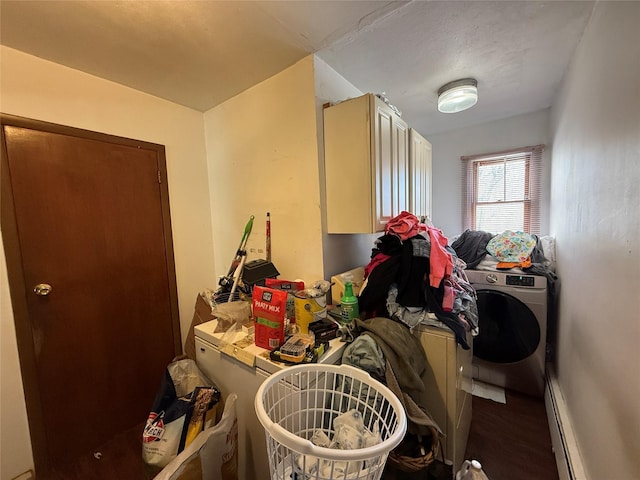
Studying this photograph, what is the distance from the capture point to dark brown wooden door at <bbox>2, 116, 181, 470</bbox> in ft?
4.42

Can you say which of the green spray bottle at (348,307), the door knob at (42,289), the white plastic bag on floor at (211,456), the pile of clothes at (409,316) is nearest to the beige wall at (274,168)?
the green spray bottle at (348,307)

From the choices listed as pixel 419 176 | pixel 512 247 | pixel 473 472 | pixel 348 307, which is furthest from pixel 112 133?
pixel 512 247

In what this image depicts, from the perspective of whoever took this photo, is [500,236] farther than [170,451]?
Yes

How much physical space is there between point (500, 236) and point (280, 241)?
1.89 m

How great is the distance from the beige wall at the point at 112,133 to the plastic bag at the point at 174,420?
0.84m

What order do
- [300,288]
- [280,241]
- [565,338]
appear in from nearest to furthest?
1. [300,288]
2. [565,338]
3. [280,241]

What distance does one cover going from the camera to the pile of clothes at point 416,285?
1.20 metres

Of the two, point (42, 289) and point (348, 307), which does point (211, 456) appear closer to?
point (348, 307)

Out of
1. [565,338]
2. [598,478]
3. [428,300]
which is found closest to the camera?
[598,478]

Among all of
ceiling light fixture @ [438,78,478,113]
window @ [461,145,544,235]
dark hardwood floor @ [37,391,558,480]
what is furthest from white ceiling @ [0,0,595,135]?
dark hardwood floor @ [37,391,558,480]

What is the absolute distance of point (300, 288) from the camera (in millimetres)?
1417

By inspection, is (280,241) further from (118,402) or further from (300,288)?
(118,402)

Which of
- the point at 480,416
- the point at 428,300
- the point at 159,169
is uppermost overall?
the point at 159,169

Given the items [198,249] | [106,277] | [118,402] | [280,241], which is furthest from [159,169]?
[118,402]
